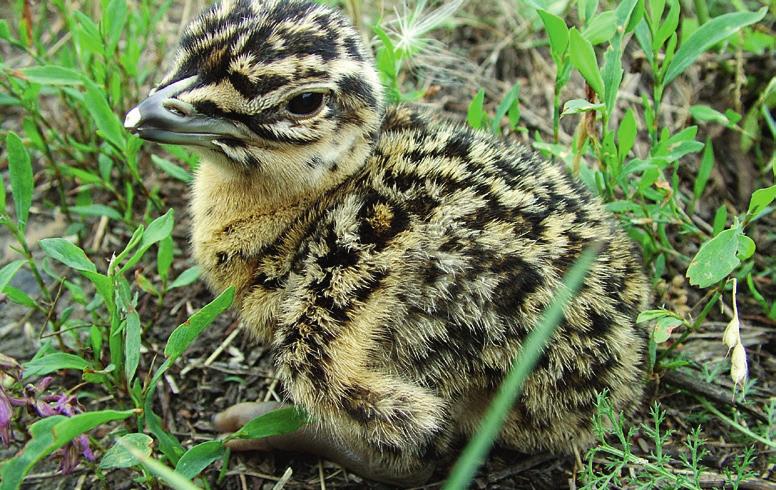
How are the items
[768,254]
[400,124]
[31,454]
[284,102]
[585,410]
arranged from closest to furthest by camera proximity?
[31,454], [284,102], [585,410], [400,124], [768,254]

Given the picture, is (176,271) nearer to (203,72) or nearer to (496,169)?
(203,72)

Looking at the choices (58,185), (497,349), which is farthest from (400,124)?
(58,185)

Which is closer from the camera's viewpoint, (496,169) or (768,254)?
(496,169)

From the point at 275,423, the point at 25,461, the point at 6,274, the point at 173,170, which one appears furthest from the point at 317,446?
the point at 173,170

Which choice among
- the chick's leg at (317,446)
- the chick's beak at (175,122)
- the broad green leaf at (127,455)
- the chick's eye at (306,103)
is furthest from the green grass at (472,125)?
the chick's eye at (306,103)

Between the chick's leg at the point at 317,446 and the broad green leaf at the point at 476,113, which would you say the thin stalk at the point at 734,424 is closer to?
the chick's leg at the point at 317,446

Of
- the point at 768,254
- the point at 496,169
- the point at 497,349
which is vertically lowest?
the point at 768,254

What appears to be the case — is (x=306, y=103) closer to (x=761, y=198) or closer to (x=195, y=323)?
(x=195, y=323)
